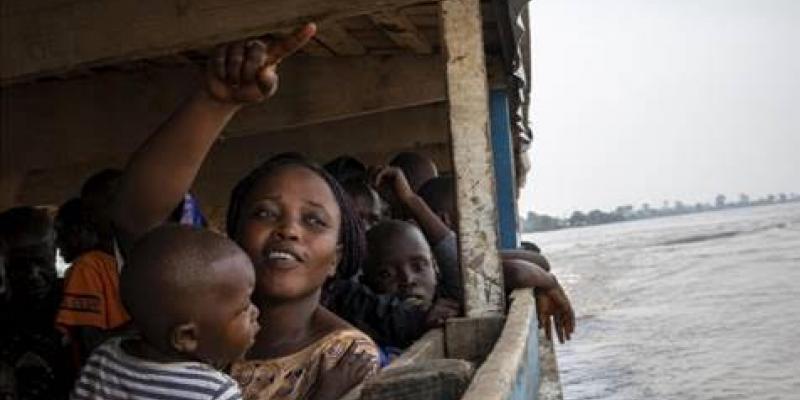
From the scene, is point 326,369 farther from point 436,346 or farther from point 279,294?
point 436,346

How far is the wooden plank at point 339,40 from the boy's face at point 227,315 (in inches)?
151

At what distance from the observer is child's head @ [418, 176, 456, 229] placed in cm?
466

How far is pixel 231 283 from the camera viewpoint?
1.96 m

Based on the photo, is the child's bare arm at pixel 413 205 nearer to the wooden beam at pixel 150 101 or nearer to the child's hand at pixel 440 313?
the child's hand at pixel 440 313

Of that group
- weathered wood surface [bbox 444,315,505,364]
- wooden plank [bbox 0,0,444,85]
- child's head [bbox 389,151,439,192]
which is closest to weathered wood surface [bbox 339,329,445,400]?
weathered wood surface [bbox 444,315,505,364]

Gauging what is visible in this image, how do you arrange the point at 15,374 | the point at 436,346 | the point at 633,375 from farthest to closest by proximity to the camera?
the point at 633,375 → the point at 15,374 → the point at 436,346

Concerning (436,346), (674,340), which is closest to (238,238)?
(436,346)

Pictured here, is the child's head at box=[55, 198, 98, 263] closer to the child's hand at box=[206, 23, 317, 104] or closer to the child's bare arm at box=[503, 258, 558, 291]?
the child's bare arm at box=[503, 258, 558, 291]

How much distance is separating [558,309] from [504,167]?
2145 millimetres

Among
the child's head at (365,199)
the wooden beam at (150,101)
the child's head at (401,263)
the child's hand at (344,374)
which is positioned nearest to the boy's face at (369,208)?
the child's head at (365,199)

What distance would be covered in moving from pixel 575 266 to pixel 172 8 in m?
28.6

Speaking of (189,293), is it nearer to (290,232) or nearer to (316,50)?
(290,232)

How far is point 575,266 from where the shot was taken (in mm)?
31453

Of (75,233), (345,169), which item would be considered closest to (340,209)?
(75,233)
